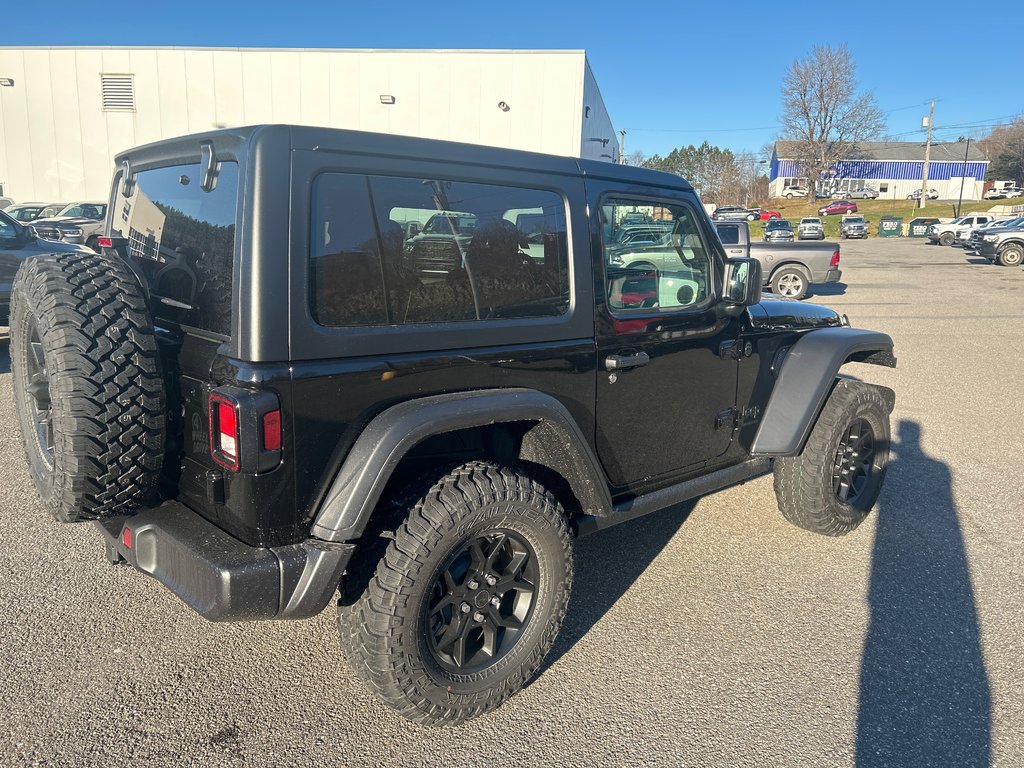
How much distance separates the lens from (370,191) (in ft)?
7.97

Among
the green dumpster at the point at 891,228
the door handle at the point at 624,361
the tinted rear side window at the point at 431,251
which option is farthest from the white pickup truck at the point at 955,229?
the tinted rear side window at the point at 431,251

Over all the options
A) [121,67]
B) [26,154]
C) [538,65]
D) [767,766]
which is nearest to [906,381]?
[767,766]

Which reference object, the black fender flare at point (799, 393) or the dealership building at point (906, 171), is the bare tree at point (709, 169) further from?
the black fender flare at point (799, 393)

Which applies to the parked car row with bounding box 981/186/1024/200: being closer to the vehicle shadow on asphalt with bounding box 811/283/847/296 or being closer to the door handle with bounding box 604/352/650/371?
the vehicle shadow on asphalt with bounding box 811/283/847/296

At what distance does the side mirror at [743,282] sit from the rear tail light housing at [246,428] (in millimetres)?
2234

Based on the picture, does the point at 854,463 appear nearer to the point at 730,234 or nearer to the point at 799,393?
the point at 799,393

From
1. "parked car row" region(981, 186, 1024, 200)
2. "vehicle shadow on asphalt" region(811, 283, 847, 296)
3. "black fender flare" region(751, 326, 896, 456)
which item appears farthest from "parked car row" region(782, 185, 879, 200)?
"black fender flare" region(751, 326, 896, 456)

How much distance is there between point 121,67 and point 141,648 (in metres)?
32.3

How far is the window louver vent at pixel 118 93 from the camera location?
2927 cm

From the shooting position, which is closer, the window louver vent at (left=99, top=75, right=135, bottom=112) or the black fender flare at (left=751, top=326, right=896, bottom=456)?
the black fender flare at (left=751, top=326, right=896, bottom=456)

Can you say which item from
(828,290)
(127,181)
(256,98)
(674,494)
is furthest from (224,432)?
(256,98)

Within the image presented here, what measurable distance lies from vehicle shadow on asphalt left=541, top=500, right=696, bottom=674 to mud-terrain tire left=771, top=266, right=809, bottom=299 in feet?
43.7

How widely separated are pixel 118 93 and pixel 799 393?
107ft

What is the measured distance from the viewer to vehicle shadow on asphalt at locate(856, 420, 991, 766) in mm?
2588
